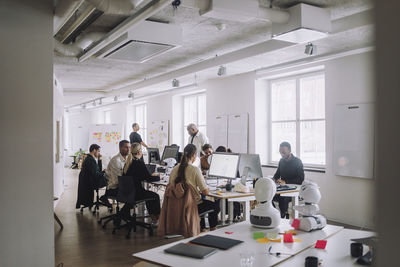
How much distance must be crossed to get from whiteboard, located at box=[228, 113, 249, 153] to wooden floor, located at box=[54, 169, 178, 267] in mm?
3364

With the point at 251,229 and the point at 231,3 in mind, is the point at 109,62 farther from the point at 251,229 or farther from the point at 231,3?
the point at 251,229

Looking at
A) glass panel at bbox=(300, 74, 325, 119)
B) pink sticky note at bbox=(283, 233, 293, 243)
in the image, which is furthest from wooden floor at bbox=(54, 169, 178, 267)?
glass panel at bbox=(300, 74, 325, 119)

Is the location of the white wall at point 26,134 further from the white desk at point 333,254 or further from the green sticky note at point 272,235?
the white desk at point 333,254

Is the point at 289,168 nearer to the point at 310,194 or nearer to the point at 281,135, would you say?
the point at 281,135

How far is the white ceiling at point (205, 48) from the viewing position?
465 centimetres

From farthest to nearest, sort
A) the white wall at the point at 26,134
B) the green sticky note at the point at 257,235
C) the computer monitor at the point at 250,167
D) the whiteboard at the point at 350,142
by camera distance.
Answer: the whiteboard at the point at 350,142 → the computer monitor at the point at 250,167 → the white wall at the point at 26,134 → the green sticky note at the point at 257,235

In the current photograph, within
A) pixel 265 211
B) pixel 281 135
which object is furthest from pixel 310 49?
pixel 265 211

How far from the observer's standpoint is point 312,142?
23.4 feet

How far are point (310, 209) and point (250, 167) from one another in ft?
7.64

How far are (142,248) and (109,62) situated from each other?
423 centimetres

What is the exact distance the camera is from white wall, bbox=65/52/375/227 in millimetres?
5977

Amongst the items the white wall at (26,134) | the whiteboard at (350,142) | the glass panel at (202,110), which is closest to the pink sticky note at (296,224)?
the white wall at (26,134)

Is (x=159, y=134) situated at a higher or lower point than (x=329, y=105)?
lower

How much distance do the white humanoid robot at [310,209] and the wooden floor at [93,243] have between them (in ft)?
7.25
